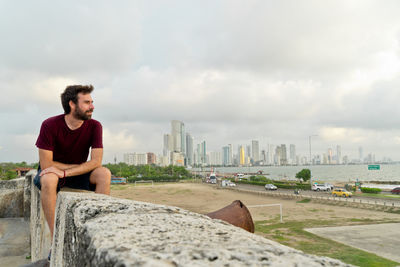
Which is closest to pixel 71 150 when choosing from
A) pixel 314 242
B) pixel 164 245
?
pixel 164 245

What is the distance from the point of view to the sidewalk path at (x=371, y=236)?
562 inches

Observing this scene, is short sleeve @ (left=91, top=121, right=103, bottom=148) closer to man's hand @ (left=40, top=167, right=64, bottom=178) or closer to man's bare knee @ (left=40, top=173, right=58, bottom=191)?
man's hand @ (left=40, top=167, right=64, bottom=178)

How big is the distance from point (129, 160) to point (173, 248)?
602 ft

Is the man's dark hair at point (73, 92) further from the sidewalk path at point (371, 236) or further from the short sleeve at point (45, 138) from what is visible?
the sidewalk path at point (371, 236)

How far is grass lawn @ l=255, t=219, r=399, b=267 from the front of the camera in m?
12.4

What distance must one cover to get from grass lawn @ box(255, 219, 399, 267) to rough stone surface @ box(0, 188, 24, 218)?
41.4ft

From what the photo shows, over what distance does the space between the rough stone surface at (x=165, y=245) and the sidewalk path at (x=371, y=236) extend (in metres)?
16.1

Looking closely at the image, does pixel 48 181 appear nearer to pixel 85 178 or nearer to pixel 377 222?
pixel 85 178

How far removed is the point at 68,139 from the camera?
96.8 inches

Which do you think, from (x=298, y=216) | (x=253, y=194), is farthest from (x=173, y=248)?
(x=253, y=194)

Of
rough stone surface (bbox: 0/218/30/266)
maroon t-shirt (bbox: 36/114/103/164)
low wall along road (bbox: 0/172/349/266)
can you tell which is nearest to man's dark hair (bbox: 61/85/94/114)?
maroon t-shirt (bbox: 36/114/103/164)

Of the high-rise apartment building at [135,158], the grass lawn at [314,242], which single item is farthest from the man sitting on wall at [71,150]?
the high-rise apartment building at [135,158]

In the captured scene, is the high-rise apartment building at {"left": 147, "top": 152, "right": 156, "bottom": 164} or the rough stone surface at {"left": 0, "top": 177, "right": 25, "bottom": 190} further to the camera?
the high-rise apartment building at {"left": 147, "top": 152, "right": 156, "bottom": 164}

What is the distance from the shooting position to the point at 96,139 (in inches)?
102
